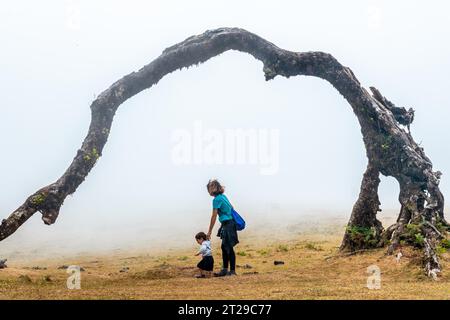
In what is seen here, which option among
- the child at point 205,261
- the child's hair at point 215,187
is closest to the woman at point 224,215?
the child's hair at point 215,187

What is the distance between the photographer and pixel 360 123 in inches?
720

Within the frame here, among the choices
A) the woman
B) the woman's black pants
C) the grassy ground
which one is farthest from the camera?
the woman's black pants

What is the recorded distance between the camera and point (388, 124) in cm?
1750

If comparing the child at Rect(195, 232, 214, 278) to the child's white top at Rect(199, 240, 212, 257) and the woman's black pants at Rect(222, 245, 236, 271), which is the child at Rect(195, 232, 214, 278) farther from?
the woman's black pants at Rect(222, 245, 236, 271)

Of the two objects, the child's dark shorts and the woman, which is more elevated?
the woman

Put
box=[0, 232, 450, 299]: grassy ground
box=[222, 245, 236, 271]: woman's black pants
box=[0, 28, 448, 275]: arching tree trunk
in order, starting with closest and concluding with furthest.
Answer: box=[0, 232, 450, 299]: grassy ground, box=[222, 245, 236, 271]: woman's black pants, box=[0, 28, 448, 275]: arching tree trunk

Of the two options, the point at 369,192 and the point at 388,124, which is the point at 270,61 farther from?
the point at 369,192

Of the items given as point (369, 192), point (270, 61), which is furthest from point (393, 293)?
point (270, 61)

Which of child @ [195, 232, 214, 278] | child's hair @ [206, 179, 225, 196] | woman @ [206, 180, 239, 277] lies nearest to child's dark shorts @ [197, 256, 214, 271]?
child @ [195, 232, 214, 278]

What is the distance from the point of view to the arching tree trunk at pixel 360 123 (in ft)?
51.6

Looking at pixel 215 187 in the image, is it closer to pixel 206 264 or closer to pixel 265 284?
pixel 206 264

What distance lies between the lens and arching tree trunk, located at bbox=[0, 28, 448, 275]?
1574 cm

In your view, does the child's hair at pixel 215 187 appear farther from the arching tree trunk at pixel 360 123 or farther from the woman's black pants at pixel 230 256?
the arching tree trunk at pixel 360 123
